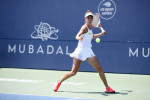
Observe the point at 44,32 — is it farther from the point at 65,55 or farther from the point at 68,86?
the point at 68,86

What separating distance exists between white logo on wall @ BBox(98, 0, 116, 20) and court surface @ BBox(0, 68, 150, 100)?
5.79 ft

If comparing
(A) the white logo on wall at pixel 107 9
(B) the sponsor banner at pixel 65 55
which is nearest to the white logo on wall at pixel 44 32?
(B) the sponsor banner at pixel 65 55

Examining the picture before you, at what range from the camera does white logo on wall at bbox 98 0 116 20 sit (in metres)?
11.4

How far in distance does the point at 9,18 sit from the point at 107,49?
343 centimetres

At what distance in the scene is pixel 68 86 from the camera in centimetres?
884

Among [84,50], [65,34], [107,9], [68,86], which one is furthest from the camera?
[65,34]

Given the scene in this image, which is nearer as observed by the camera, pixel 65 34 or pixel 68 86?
pixel 68 86

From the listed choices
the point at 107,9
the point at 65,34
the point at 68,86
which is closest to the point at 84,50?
the point at 68,86

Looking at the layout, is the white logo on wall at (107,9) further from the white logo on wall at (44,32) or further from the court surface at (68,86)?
the court surface at (68,86)

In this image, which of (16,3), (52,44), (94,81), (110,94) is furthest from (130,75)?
(16,3)

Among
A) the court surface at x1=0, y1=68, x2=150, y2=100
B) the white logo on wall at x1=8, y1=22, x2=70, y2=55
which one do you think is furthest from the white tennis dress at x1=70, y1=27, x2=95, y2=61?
the white logo on wall at x1=8, y1=22, x2=70, y2=55

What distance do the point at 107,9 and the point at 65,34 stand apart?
155 cm

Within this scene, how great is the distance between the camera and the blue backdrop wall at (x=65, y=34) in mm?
11227

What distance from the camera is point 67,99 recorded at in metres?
7.07
